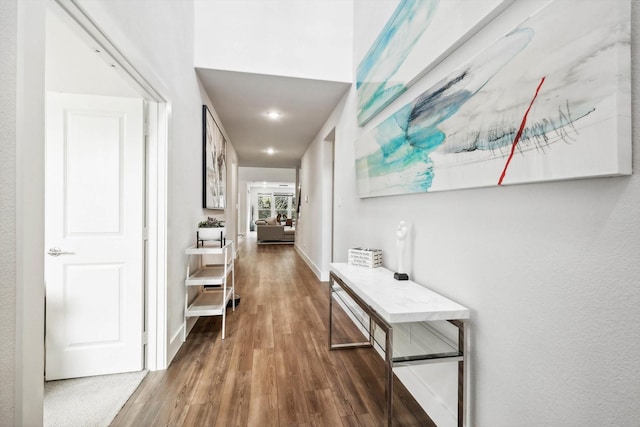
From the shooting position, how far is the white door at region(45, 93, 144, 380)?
171 cm

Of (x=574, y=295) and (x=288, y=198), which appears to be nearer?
(x=574, y=295)

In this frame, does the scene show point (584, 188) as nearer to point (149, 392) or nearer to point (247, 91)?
point (149, 392)

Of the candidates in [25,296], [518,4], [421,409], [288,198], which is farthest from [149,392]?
[288,198]

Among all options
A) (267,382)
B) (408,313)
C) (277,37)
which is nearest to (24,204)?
(408,313)

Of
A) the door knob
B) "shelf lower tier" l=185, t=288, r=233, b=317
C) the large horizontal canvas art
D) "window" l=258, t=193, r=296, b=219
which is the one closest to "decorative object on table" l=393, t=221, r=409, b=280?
the large horizontal canvas art

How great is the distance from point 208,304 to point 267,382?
3.60 ft

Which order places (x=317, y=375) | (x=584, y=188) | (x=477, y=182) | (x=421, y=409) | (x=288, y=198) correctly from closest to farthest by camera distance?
(x=584, y=188)
(x=477, y=182)
(x=421, y=409)
(x=317, y=375)
(x=288, y=198)

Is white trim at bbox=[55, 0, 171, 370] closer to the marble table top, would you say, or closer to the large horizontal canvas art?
the marble table top

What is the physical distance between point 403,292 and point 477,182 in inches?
26.5

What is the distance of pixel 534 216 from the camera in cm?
92

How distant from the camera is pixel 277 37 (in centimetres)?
278

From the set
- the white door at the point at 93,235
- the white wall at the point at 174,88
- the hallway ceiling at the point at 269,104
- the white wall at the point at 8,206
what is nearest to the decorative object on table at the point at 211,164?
the white wall at the point at 174,88

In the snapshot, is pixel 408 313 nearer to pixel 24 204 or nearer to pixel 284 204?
pixel 24 204

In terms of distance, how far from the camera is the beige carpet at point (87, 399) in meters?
1.43
